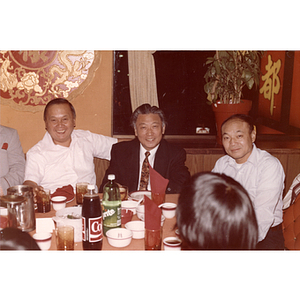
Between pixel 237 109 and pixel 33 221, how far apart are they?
240 centimetres

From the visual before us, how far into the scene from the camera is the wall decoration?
11.0 feet

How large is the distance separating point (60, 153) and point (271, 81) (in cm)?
301

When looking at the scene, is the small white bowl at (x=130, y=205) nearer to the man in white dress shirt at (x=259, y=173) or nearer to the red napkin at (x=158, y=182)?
the red napkin at (x=158, y=182)

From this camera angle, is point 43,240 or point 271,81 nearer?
point 43,240

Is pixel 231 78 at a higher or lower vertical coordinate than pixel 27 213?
higher

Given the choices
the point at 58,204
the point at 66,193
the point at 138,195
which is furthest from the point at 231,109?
the point at 58,204

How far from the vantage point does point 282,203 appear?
2045 mm

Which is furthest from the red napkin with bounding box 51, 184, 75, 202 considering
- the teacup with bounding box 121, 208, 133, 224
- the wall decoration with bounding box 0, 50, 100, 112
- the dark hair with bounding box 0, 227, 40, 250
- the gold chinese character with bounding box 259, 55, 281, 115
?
the gold chinese character with bounding box 259, 55, 281, 115

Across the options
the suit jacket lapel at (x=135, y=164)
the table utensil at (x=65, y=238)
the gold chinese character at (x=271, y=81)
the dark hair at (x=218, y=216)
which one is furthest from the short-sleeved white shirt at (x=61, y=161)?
the gold chinese character at (x=271, y=81)

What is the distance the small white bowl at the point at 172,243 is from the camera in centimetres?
128

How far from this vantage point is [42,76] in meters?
3.38

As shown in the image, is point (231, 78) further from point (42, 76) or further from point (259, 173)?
point (42, 76)
